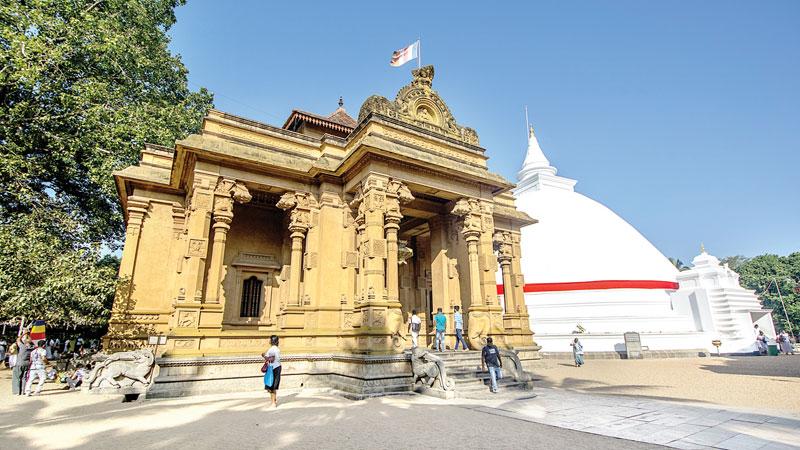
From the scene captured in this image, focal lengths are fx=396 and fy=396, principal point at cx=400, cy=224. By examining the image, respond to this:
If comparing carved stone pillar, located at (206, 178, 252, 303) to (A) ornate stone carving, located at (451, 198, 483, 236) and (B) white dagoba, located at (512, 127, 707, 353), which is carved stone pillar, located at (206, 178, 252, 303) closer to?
(A) ornate stone carving, located at (451, 198, 483, 236)

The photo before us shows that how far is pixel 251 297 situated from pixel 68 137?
1048 centimetres

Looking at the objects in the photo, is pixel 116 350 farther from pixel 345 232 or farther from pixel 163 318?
pixel 345 232

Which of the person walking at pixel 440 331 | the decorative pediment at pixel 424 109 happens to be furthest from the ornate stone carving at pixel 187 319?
the decorative pediment at pixel 424 109

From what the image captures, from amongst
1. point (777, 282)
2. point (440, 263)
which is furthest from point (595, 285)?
point (777, 282)

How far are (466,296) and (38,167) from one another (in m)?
17.7

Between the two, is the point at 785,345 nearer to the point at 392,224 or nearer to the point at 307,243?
the point at 392,224

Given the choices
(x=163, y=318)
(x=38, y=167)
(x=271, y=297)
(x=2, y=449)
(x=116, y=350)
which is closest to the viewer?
(x=2, y=449)

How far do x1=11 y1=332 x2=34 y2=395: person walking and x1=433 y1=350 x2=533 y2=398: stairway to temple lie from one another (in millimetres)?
11443

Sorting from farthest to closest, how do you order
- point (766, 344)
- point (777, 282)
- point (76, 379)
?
point (777, 282), point (766, 344), point (76, 379)

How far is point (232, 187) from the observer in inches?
496

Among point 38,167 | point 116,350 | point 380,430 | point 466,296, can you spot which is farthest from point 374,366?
point 38,167

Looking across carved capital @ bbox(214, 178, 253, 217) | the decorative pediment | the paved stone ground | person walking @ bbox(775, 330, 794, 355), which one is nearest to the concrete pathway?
the paved stone ground

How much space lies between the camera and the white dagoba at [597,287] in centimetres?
2703

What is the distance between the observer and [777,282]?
2240 inches
